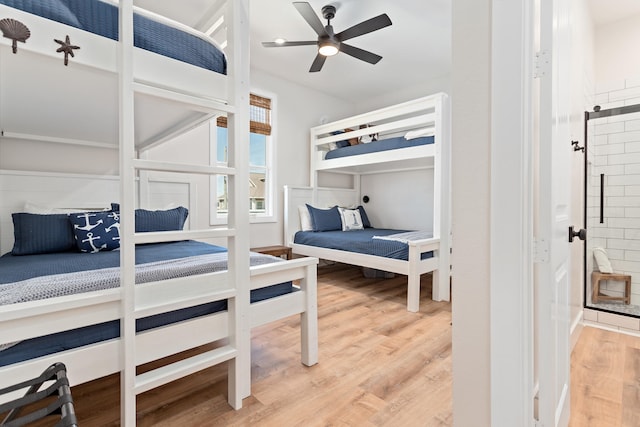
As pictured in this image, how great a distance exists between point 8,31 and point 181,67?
0.50 meters

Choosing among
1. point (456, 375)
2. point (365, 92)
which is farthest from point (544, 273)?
point (365, 92)

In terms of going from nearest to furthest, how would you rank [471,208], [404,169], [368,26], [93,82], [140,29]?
1. [471,208]
2. [140,29]
3. [93,82]
4. [368,26]
5. [404,169]

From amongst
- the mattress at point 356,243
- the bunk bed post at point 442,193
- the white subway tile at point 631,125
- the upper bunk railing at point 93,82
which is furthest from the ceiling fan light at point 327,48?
the white subway tile at point 631,125

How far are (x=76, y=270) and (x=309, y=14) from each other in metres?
2.29

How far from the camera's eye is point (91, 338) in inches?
43.2

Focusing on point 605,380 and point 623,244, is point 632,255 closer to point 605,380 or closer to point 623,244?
point 623,244

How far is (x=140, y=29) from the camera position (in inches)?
46.5

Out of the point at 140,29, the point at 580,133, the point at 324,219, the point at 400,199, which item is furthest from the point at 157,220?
the point at 400,199

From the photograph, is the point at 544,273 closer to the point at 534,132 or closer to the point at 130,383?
the point at 534,132

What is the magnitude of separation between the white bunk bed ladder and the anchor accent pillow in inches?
47.5

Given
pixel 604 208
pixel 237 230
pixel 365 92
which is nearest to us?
pixel 237 230

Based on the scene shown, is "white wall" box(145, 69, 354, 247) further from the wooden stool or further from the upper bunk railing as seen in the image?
the wooden stool

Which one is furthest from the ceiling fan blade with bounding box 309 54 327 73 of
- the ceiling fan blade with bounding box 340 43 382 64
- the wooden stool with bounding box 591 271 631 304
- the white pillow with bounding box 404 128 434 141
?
the wooden stool with bounding box 591 271 631 304

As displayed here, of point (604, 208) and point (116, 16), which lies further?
point (604, 208)
